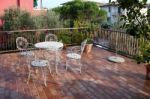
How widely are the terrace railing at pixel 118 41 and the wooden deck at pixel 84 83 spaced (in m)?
0.90

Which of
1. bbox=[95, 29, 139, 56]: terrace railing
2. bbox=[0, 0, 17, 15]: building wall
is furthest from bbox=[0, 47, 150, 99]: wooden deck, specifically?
bbox=[0, 0, 17, 15]: building wall

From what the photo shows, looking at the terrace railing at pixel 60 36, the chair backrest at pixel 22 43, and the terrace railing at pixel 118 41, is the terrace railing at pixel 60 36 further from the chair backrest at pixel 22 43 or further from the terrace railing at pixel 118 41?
the chair backrest at pixel 22 43

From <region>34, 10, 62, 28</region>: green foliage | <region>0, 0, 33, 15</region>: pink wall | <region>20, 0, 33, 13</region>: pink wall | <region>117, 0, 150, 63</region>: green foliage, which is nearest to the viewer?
<region>117, 0, 150, 63</region>: green foliage

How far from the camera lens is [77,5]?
655 inches

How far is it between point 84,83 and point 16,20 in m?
5.79

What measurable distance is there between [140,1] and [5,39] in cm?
721

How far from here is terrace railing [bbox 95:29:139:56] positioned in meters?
6.63

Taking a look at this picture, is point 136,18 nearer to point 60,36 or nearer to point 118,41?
point 118,41

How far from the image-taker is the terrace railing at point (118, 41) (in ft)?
21.8

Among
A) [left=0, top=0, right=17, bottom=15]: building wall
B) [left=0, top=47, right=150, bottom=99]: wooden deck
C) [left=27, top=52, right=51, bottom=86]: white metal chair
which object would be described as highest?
[left=0, top=0, right=17, bottom=15]: building wall

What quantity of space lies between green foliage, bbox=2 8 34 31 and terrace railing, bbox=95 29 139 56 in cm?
334

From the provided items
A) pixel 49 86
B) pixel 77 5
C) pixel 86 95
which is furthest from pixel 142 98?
pixel 77 5

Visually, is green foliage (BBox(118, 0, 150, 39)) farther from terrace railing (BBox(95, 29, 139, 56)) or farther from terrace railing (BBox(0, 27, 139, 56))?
terrace railing (BBox(0, 27, 139, 56))

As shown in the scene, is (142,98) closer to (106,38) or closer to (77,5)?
(106,38)
